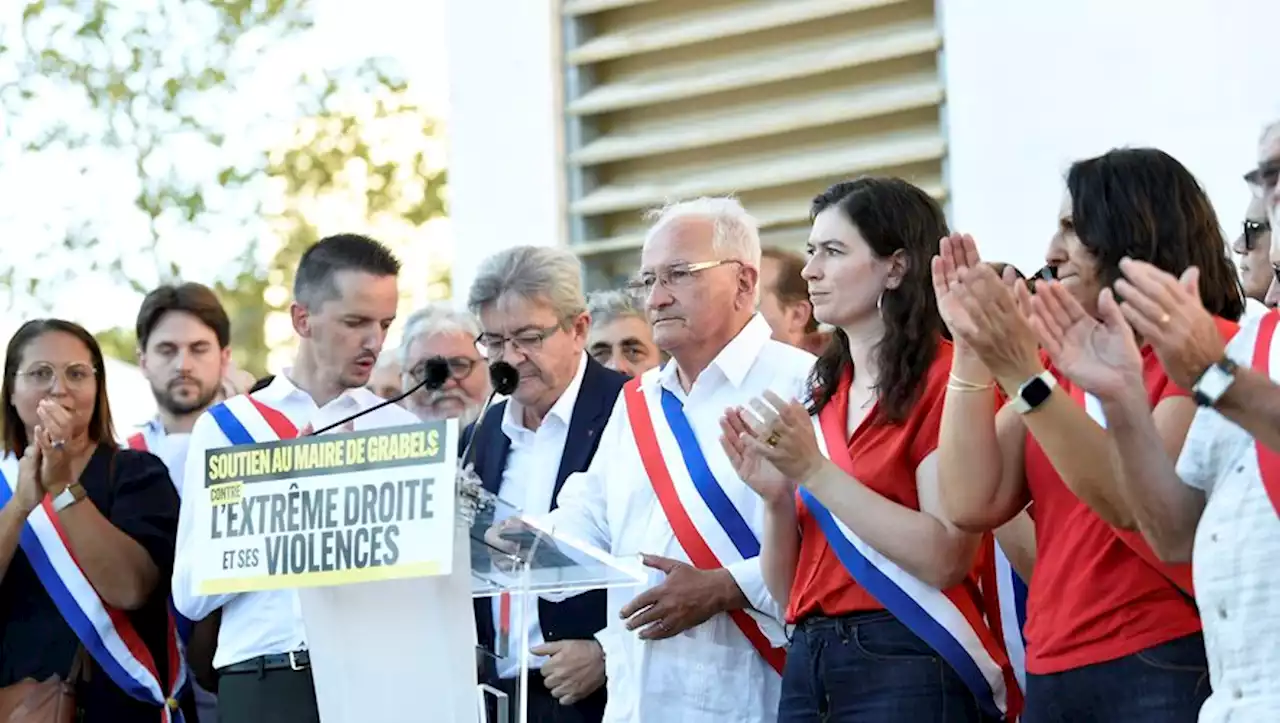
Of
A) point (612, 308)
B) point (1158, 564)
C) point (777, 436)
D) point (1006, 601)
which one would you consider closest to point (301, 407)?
point (612, 308)

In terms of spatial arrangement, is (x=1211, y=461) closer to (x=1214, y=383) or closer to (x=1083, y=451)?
(x=1083, y=451)

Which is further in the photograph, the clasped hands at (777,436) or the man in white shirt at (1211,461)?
the clasped hands at (777,436)

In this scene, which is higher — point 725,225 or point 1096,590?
point 725,225

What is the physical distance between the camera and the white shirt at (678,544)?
190 inches

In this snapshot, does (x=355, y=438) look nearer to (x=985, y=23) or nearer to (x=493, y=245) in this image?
(x=985, y=23)

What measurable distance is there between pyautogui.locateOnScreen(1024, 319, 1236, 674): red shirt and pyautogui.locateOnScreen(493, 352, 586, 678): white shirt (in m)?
2.03

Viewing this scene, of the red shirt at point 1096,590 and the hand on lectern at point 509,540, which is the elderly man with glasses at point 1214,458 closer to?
the red shirt at point 1096,590

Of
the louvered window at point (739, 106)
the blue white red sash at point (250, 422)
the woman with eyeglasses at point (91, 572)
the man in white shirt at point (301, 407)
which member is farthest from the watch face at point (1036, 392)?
the louvered window at point (739, 106)

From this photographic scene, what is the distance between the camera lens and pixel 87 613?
584 centimetres

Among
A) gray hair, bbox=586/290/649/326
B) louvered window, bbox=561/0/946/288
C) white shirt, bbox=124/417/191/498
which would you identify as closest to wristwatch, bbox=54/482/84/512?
white shirt, bbox=124/417/191/498

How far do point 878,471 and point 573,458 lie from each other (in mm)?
1548

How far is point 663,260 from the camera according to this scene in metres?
5.21

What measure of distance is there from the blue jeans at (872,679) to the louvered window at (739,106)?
4974 mm

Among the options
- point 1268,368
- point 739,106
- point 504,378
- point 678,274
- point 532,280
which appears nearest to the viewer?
point 1268,368
